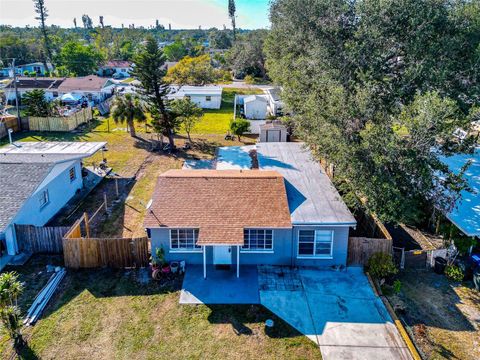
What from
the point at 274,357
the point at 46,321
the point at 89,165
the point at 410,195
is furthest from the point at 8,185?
the point at 410,195

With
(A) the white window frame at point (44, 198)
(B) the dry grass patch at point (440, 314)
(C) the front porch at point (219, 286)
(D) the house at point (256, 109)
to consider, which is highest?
(D) the house at point (256, 109)

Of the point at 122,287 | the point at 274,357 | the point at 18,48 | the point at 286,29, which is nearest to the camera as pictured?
the point at 274,357

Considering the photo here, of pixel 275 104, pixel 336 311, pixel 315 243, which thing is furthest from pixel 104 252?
pixel 275 104

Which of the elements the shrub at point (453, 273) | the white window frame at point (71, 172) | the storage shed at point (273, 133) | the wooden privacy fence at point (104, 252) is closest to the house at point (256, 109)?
the storage shed at point (273, 133)

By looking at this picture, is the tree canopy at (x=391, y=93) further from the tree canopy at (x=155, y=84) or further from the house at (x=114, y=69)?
the house at (x=114, y=69)

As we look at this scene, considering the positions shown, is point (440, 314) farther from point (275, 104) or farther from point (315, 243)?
point (275, 104)

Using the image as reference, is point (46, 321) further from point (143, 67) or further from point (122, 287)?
point (143, 67)
